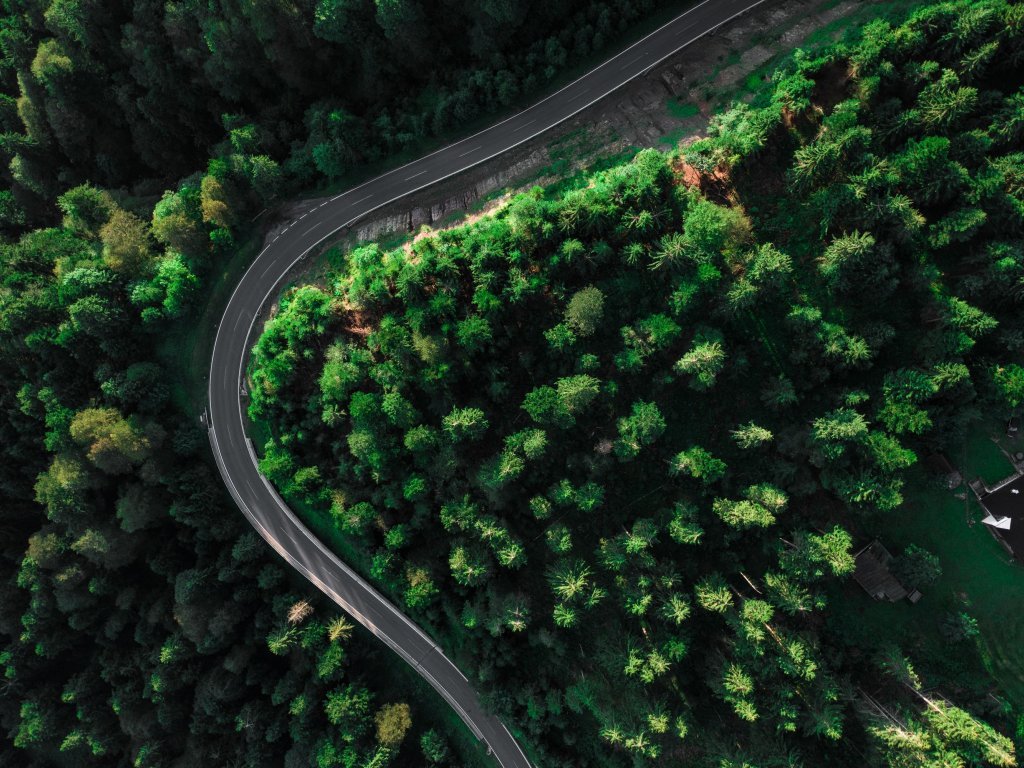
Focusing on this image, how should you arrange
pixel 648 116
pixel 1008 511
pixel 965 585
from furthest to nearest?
pixel 648 116 < pixel 965 585 < pixel 1008 511

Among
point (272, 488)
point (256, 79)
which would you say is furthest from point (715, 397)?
point (256, 79)

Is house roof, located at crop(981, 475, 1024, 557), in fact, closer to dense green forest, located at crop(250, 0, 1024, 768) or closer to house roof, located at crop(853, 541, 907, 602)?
dense green forest, located at crop(250, 0, 1024, 768)

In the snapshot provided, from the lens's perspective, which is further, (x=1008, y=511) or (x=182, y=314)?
(x=182, y=314)

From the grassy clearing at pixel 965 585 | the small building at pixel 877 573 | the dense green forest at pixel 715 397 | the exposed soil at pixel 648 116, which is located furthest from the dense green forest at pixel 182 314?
the grassy clearing at pixel 965 585

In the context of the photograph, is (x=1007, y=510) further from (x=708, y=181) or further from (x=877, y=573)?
(x=708, y=181)

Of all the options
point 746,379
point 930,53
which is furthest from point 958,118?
point 746,379

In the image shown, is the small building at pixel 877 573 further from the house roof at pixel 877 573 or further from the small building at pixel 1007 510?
the small building at pixel 1007 510

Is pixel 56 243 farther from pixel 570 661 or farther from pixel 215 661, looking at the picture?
pixel 570 661

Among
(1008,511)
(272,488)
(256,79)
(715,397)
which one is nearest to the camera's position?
(1008,511)
